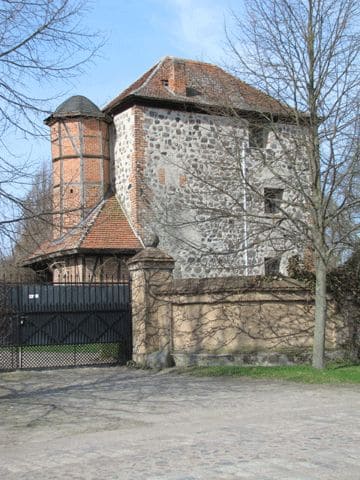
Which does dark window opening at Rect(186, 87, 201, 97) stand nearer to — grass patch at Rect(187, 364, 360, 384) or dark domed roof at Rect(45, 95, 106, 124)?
dark domed roof at Rect(45, 95, 106, 124)

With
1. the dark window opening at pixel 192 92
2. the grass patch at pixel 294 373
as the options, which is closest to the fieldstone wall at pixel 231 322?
the grass patch at pixel 294 373

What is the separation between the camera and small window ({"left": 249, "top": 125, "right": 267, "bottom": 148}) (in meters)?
16.7

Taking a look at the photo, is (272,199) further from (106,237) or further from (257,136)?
(106,237)

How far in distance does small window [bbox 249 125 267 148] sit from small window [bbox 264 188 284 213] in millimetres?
1515

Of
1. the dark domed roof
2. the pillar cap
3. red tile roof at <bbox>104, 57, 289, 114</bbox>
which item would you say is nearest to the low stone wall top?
the pillar cap

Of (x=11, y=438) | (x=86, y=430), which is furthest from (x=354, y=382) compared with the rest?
(x=11, y=438)

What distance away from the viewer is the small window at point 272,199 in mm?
15023

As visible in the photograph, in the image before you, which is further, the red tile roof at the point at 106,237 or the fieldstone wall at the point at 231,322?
the red tile roof at the point at 106,237

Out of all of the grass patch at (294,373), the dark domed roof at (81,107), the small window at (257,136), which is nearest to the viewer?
the grass patch at (294,373)

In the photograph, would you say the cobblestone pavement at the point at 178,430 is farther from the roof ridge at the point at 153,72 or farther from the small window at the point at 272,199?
the roof ridge at the point at 153,72

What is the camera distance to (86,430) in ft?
26.7

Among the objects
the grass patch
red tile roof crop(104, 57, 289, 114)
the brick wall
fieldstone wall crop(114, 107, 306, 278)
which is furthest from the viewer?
the brick wall

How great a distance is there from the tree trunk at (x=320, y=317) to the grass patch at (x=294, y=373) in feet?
0.84

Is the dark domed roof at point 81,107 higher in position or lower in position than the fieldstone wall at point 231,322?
higher
